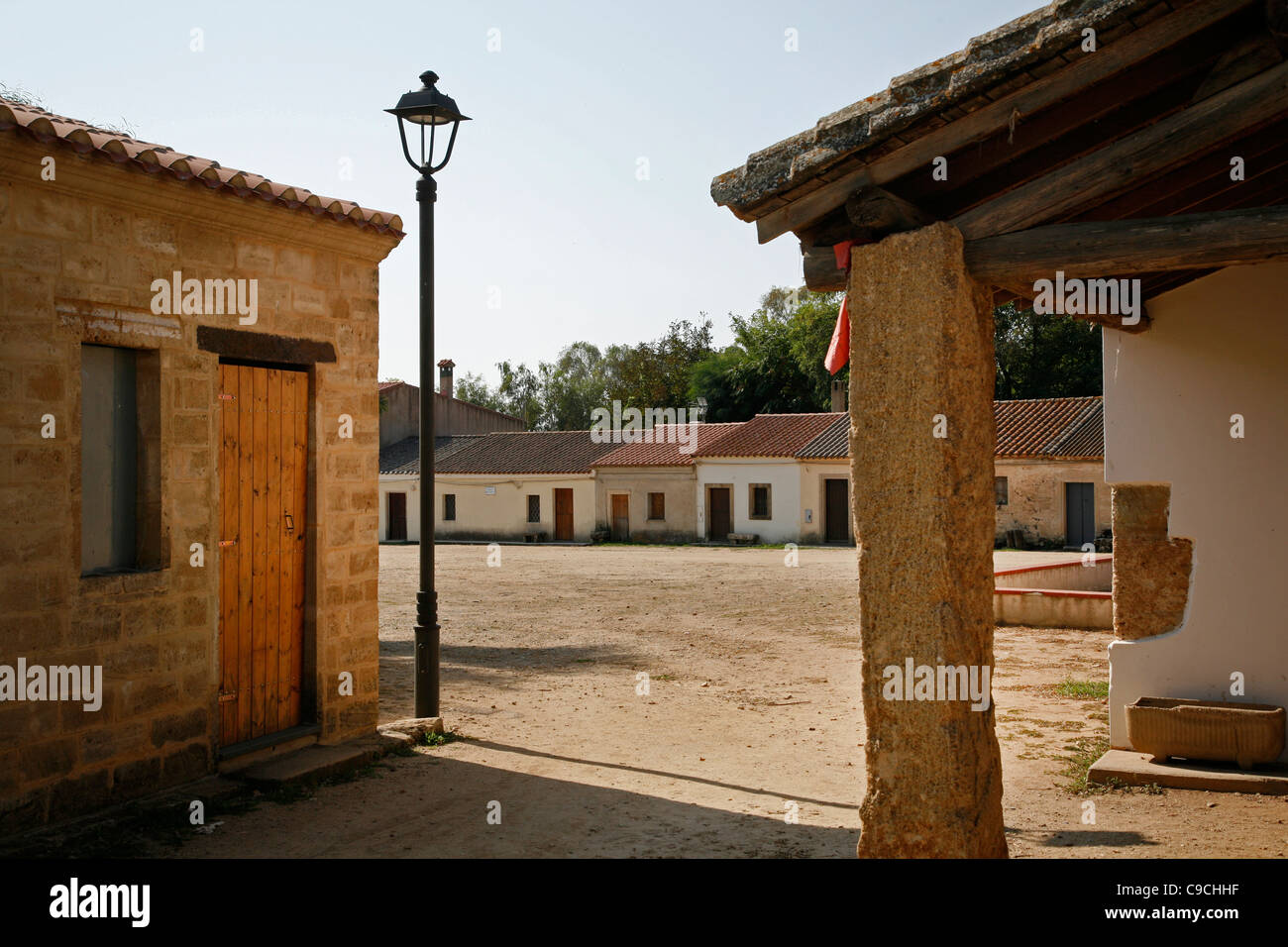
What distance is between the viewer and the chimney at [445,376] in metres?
43.9

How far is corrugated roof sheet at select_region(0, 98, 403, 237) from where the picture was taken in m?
5.18

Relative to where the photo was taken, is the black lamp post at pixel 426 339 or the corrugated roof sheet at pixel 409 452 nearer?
the black lamp post at pixel 426 339

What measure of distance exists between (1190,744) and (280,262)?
6594 mm

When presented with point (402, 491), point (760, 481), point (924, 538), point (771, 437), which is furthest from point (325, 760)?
point (402, 491)

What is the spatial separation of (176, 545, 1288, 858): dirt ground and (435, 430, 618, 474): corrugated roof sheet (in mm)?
21044

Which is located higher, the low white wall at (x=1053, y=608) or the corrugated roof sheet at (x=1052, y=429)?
the corrugated roof sheet at (x=1052, y=429)

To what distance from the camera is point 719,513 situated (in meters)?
34.2

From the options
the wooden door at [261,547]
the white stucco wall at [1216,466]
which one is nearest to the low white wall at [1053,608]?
the white stucco wall at [1216,466]

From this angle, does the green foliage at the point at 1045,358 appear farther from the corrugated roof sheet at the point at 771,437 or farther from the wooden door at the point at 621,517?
the wooden door at the point at 621,517

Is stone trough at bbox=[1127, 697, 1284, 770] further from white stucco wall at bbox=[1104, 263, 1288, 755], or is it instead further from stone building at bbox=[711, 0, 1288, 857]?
stone building at bbox=[711, 0, 1288, 857]

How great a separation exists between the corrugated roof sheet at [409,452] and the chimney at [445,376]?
12.2ft
